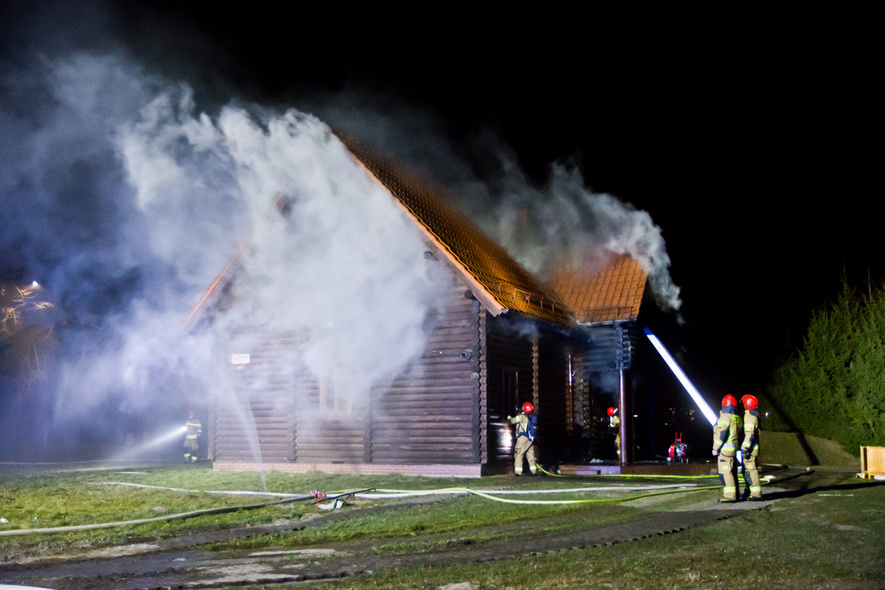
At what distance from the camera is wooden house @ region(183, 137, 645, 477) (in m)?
15.6

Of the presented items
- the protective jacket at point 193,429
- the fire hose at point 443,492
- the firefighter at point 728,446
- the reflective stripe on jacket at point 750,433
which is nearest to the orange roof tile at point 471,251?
the fire hose at point 443,492

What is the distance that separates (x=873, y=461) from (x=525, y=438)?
24.2ft

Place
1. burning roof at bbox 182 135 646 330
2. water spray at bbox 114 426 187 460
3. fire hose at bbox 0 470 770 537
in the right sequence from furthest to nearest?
1. water spray at bbox 114 426 187 460
2. burning roof at bbox 182 135 646 330
3. fire hose at bbox 0 470 770 537

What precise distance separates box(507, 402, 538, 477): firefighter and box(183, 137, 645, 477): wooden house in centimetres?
55

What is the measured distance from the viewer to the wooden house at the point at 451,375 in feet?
51.3

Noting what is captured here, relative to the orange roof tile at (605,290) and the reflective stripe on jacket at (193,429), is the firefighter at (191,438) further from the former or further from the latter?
the orange roof tile at (605,290)

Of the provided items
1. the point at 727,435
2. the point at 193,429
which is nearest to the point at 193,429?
the point at 193,429

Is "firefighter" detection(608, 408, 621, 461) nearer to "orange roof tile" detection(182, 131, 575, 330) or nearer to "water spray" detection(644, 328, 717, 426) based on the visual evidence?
"water spray" detection(644, 328, 717, 426)

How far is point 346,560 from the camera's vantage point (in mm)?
7074

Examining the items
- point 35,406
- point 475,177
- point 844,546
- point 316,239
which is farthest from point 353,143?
point 35,406

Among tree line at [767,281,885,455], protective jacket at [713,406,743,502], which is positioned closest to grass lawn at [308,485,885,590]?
protective jacket at [713,406,743,502]

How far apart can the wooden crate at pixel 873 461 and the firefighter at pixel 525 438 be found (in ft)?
23.0

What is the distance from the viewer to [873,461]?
15.5m

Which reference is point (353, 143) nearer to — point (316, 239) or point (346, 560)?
point (316, 239)
